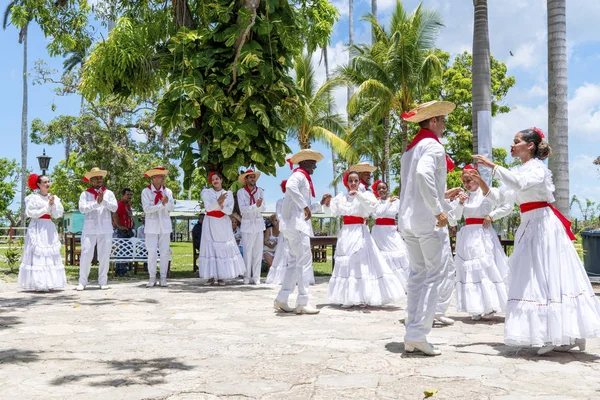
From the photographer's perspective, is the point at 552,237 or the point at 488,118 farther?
the point at 488,118

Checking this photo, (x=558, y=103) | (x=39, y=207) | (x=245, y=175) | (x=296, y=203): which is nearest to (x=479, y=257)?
(x=296, y=203)

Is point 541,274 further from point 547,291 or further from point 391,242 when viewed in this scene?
point 391,242

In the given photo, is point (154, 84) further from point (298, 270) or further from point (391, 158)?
point (391, 158)

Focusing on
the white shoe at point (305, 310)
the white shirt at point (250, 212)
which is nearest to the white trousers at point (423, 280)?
the white shoe at point (305, 310)

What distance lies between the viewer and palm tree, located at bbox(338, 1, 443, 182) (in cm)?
2777

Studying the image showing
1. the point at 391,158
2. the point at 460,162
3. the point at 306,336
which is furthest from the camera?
the point at 391,158

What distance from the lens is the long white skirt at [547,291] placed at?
206 inches

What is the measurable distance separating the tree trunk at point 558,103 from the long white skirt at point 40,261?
347 inches

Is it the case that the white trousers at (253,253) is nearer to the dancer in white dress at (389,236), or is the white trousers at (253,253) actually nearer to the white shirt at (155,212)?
the white shirt at (155,212)

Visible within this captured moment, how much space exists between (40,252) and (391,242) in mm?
6140

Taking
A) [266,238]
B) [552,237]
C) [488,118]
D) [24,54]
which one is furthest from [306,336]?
[24,54]

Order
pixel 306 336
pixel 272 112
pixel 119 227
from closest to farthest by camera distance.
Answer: pixel 306 336 → pixel 272 112 → pixel 119 227

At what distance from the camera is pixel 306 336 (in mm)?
6355

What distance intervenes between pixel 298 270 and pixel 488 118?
238 inches
